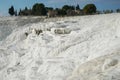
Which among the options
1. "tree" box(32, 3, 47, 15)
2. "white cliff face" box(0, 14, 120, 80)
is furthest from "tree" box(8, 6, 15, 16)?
"white cliff face" box(0, 14, 120, 80)

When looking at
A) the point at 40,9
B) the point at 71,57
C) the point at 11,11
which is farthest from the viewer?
the point at 11,11

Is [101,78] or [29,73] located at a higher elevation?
[101,78]

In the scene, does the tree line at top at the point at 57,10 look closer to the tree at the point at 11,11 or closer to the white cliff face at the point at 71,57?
the tree at the point at 11,11

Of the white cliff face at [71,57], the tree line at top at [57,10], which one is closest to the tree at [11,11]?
the tree line at top at [57,10]

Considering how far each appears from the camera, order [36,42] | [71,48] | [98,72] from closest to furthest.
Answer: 1. [98,72]
2. [71,48]
3. [36,42]

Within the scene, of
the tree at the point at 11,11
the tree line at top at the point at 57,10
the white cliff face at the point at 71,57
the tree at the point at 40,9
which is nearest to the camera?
the white cliff face at the point at 71,57

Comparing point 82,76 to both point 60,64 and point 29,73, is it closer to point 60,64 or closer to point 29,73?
point 60,64

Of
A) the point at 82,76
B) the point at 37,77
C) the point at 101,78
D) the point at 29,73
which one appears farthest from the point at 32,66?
the point at 101,78

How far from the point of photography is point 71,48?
14.2 meters

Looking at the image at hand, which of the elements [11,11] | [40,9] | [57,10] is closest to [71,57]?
[57,10]

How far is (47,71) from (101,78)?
14.5 feet

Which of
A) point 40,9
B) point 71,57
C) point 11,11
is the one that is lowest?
point 11,11

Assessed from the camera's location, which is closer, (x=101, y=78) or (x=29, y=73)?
(x=101, y=78)

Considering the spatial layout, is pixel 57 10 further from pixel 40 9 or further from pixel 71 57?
pixel 71 57
